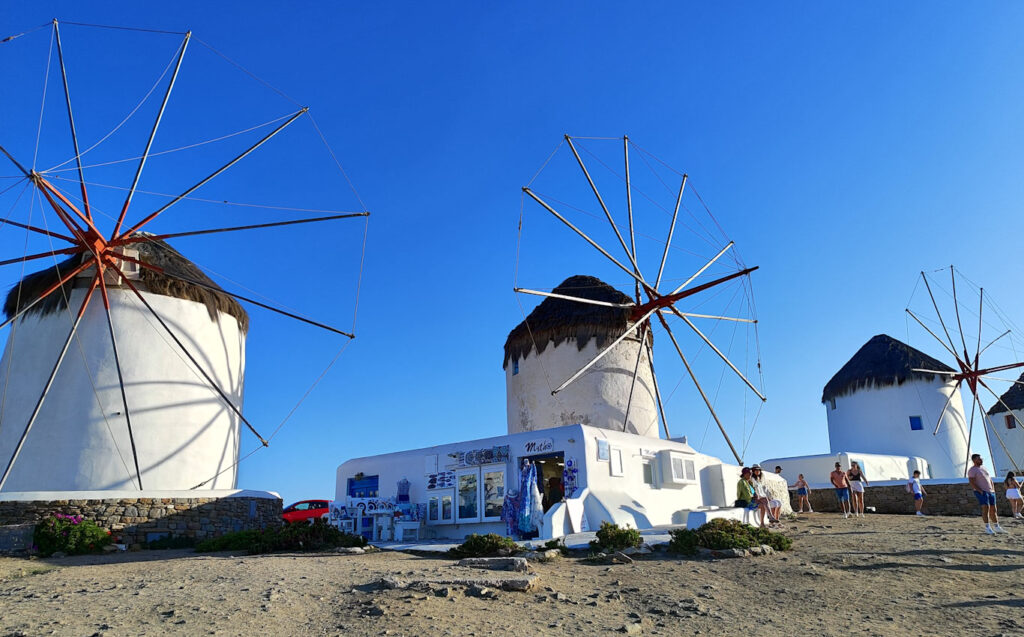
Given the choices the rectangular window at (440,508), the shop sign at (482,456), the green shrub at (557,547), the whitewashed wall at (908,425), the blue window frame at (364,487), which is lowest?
the green shrub at (557,547)

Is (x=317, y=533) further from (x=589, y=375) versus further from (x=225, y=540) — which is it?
(x=589, y=375)

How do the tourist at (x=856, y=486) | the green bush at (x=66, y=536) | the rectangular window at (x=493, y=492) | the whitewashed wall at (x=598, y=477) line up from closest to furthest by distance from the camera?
the green bush at (x=66, y=536)
the whitewashed wall at (x=598, y=477)
the rectangular window at (x=493, y=492)
the tourist at (x=856, y=486)

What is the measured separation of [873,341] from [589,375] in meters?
19.4

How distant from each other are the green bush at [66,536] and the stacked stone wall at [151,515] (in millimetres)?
436

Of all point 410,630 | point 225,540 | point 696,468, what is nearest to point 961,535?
point 696,468

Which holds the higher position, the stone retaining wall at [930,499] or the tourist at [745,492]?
the tourist at [745,492]

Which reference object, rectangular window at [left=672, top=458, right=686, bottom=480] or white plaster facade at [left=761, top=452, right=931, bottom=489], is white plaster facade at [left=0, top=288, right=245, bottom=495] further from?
white plaster facade at [left=761, top=452, right=931, bottom=489]

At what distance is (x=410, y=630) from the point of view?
24.1ft

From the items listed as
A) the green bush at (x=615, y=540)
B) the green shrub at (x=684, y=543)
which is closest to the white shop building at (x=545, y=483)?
the green shrub at (x=684, y=543)

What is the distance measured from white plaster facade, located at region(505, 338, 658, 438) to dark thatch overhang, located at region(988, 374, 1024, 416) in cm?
2544

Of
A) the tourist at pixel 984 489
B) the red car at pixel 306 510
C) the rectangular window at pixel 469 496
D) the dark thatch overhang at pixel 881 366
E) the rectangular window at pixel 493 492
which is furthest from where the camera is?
the dark thatch overhang at pixel 881 366

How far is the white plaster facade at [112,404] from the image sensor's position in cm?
1839

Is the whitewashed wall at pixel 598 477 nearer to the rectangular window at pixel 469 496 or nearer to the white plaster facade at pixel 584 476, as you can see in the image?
the white plaster facade at pixel 584 476

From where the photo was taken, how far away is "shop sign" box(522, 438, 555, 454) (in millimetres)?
16312
